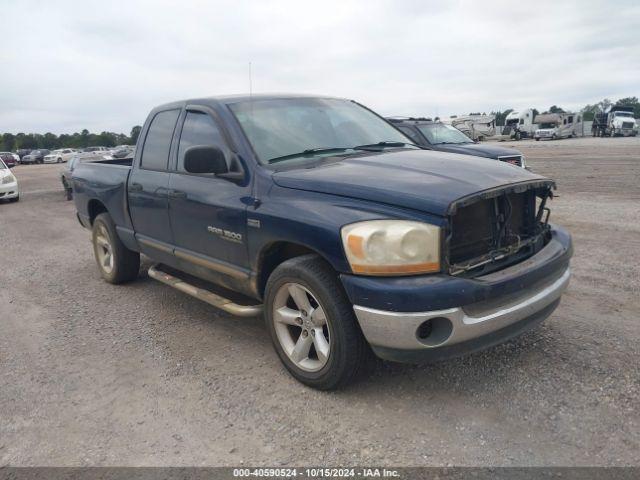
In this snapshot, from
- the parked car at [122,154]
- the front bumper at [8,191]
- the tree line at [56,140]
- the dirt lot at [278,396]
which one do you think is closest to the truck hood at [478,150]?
the dirt lot at [278,396]

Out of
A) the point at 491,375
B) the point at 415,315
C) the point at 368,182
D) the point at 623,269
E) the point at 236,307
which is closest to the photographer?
the point at 415,315

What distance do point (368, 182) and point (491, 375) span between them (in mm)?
1463

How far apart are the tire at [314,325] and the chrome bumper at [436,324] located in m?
0.15

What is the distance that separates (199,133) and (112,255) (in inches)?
87.3

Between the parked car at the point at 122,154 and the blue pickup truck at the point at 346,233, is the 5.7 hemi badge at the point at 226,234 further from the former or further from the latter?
the parked car at the point at 122,154

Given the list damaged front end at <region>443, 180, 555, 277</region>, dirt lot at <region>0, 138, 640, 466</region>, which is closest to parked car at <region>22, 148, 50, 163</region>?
dirt lot at <region>0, 138, 640, 466</region>

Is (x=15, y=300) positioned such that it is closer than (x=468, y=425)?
No

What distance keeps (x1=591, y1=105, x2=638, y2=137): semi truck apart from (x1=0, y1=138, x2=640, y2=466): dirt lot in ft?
152

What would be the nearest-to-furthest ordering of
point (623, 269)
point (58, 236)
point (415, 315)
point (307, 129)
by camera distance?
1. point (415, 315)
2. point (307, 129)
3. point (623, 269)
4. point (58, 236)

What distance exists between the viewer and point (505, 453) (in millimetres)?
2615

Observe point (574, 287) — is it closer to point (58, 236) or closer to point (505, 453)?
point (505, 453)

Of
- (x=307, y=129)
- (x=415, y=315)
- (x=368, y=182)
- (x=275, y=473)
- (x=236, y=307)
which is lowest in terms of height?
(x=275, y=473)

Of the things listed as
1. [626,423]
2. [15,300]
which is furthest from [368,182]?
[15,300]

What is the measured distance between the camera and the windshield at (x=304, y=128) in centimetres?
385
